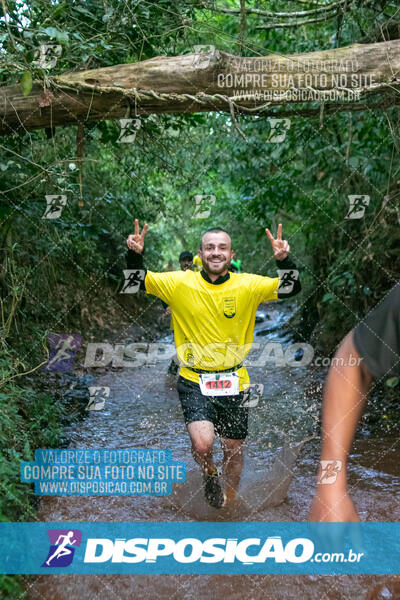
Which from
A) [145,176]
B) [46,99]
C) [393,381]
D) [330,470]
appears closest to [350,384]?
[330,470]

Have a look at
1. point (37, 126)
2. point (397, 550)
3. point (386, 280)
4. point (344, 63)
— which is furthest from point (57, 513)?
point (386, 280)

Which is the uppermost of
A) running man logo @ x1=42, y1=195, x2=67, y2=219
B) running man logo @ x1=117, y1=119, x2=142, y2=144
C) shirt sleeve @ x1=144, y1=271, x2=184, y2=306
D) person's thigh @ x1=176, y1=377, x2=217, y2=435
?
running man logo @ x1=117, y1=119, x2=142, y2=144

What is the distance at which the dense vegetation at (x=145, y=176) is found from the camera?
499 cm

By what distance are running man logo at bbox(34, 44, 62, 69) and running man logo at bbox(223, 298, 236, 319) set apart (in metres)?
2.42

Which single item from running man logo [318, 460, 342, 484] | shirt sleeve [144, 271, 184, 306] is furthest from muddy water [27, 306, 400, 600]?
running man logo [318, 460, 342, 484]

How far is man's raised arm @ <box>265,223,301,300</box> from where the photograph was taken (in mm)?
3986

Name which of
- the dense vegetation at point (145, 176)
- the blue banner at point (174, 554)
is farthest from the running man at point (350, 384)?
the dense vegetation at point (145, 176)

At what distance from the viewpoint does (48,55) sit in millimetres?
4699

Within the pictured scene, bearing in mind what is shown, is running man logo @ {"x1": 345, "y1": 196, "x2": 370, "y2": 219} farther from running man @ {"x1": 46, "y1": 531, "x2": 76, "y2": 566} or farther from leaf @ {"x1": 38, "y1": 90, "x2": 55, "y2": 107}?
running man @ {"x1": 46, "y1": 531, "x2": 76, "y2": 566}

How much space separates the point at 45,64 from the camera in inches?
180

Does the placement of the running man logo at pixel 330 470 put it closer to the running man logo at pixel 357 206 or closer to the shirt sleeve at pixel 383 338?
the shirt sleeve at pixel 383 338

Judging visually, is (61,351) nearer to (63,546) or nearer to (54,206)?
(54,206)

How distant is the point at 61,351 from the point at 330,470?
8091 millimetres

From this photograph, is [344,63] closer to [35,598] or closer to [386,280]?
[386,280]
